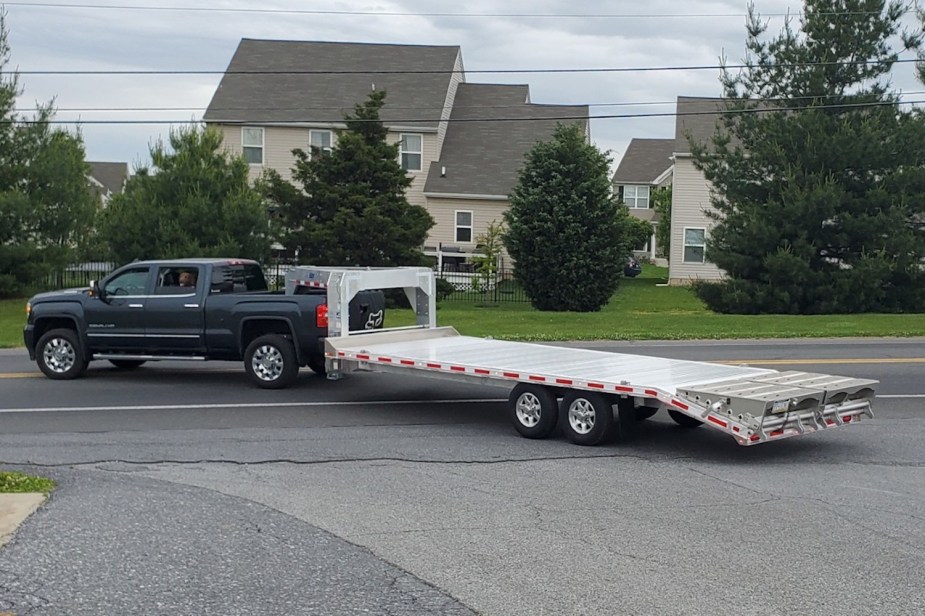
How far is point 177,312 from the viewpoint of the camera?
15.1m

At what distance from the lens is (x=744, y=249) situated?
3123 centimetres

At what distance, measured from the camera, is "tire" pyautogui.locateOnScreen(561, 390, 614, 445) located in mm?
10695

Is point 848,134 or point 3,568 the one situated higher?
point 848,134

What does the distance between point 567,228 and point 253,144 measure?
1728cm

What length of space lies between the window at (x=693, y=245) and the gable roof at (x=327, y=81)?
1225 cm

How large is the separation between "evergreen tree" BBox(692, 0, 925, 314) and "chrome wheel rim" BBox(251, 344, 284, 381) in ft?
64.3

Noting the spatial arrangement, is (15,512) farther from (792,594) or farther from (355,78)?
(355,78)

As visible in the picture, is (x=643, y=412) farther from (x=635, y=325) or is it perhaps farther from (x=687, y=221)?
(x=687, y=221)

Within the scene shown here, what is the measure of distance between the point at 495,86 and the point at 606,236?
57.8ft

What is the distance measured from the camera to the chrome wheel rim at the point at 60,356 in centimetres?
1563

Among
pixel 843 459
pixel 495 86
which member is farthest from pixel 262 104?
pixel 843 459

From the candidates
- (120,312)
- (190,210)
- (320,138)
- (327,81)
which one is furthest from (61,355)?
(327,81)

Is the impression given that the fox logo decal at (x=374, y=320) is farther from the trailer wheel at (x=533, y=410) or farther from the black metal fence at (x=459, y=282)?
the black metal fence at (x=459, y=282)

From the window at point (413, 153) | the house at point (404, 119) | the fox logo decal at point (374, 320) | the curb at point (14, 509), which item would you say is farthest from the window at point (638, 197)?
the curb at point (14, 509)
